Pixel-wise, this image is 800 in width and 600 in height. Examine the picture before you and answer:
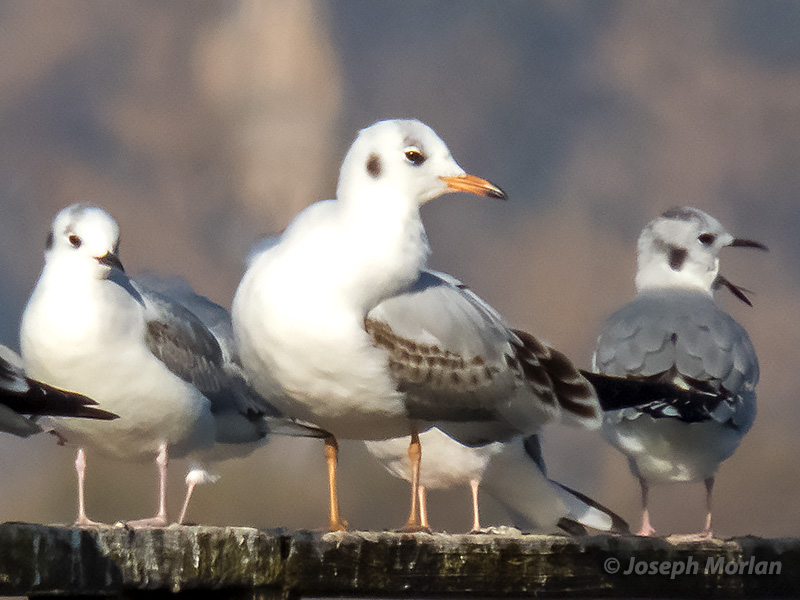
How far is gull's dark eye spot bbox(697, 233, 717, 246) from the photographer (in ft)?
15.3

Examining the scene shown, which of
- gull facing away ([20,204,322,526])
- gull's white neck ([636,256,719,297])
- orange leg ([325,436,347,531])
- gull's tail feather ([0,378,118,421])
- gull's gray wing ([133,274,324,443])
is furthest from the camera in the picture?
gull's white neck ([636,256,719,297])

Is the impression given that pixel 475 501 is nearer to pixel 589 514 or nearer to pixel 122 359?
pixel 589 514

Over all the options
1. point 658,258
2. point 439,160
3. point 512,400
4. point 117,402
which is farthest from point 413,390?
point 658,258

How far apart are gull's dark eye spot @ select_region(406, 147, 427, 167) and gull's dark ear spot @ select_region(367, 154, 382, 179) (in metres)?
0.07

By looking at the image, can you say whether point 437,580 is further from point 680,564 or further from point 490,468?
point 490,468

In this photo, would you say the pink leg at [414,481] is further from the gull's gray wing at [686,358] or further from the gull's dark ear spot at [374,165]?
the gull's gray wing at [686,358]

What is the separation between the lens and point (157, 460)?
11.9 ft

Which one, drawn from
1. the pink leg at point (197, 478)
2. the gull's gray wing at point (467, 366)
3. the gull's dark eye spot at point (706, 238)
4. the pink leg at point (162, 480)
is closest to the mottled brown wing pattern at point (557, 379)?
the gull's gray wing at point (467, 366)

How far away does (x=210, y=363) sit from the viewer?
3.72 metres

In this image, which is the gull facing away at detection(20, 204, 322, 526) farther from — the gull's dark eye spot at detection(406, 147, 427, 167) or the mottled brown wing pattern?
the gull's dark eye spot at detection(406, 147, 427, 167)

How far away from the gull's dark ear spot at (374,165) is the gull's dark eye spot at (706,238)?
1898mm

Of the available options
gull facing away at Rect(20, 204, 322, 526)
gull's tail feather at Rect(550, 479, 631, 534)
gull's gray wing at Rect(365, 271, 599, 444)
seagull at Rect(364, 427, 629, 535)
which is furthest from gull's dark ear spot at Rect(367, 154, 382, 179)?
gull's tail feather at Rect(550, 479, 631, 534)

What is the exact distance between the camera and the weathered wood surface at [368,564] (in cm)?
204

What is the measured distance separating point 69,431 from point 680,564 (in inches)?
64.8
